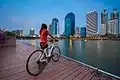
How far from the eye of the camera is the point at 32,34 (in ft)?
14.4

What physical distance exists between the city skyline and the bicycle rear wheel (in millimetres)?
1816

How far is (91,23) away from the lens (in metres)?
4.41

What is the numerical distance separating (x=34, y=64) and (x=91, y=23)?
234cm

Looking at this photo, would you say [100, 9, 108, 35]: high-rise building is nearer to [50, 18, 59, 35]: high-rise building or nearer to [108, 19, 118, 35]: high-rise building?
[108, 19, 118, 35]: high-rise building

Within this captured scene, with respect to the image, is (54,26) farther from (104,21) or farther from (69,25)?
(104,21)

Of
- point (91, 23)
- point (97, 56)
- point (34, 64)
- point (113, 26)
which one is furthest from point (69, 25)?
point (97, 56)

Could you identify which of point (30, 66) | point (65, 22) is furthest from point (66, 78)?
point (65, 22)

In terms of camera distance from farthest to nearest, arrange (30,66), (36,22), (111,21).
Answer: (36,22), (111,21), (30,66)

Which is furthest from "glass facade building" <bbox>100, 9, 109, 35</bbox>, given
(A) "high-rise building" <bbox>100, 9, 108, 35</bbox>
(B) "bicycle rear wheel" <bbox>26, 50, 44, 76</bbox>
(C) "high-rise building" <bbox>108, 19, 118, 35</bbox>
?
(B) "bicycle rear wheel" <bbox>26, 50, 44, 76</bbox>

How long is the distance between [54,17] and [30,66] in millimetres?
2346

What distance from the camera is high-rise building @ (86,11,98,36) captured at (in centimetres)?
429

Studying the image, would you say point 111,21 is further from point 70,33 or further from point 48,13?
point 48,13

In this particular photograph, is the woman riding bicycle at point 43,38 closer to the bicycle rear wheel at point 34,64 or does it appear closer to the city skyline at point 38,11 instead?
the bicycle rear wheel at point 34,64

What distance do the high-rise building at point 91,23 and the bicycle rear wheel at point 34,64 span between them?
206cm
